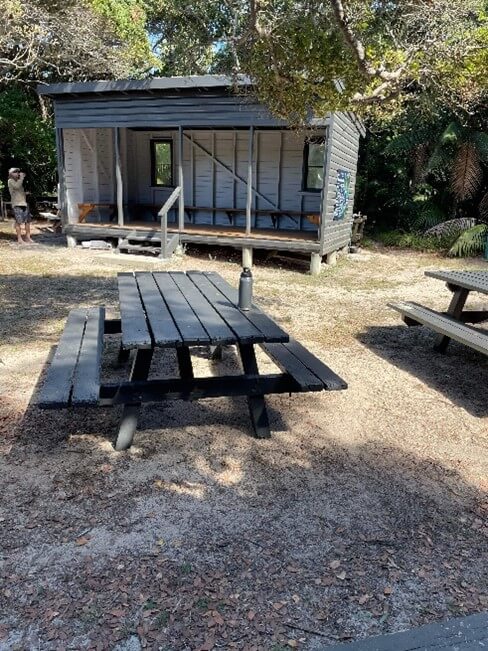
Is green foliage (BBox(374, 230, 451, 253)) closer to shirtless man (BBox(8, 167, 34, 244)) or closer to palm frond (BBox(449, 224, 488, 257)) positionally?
palm frond (BBox(449, 224, 488, 257))

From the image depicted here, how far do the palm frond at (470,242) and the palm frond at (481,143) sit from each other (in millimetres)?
1885

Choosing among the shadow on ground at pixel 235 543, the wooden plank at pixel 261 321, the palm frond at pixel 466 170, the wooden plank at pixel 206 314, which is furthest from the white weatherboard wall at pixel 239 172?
the shadow on ground at pixel 235 543

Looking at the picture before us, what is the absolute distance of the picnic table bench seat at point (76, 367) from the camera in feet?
8.68

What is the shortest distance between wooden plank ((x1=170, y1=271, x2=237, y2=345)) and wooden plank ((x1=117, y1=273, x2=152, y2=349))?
0.37 metres

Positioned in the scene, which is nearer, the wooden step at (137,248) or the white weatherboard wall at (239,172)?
the wooden step at (137,248)

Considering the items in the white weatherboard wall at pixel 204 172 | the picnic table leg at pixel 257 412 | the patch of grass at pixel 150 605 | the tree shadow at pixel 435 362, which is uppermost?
the white weatherboard wall at pixel 204 172

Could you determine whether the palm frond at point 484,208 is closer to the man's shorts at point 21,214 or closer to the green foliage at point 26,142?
the man's shorts at point 21,214

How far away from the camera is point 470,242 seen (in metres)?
12.3

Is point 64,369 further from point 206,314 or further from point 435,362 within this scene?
point 435,362

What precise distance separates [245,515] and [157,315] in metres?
1.44

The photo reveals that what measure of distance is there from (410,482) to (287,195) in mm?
10094

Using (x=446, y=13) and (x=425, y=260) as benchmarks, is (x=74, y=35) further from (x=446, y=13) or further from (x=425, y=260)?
(x=425, y=260)

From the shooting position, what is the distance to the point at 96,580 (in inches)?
86.4

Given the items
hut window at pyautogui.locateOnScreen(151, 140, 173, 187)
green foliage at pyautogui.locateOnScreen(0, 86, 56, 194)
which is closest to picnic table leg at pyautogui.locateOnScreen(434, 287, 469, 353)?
hut window at pyautogui.locateOnScreen(151, 140, 173, 187)
